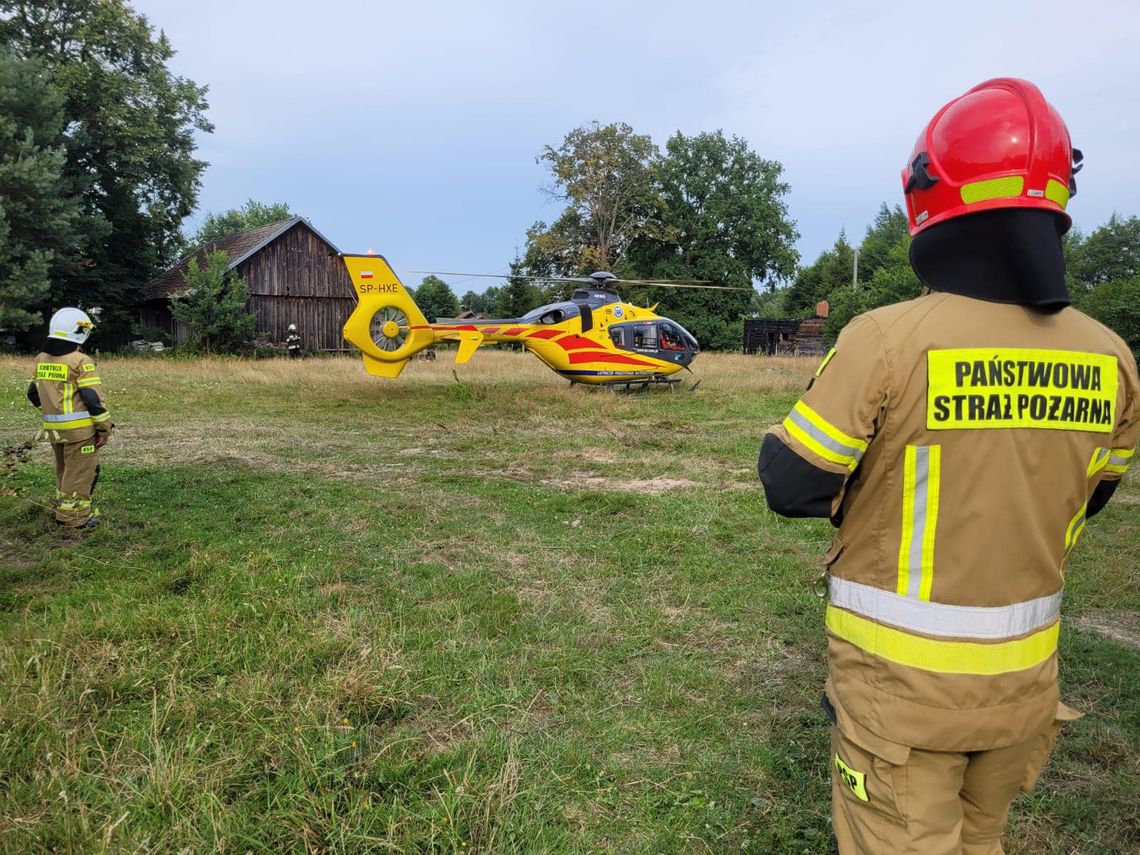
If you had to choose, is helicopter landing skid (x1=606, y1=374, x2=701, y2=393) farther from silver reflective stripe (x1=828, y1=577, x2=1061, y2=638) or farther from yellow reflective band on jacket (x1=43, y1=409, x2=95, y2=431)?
silver reflective stripe (x1=828, y1=577, x2=1061, y2=638)

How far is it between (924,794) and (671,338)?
1590 centimetres

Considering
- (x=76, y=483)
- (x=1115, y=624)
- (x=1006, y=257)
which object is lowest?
(x=1115, y=624)

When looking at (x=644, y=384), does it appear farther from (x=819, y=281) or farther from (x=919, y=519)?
(x=819, y=281)

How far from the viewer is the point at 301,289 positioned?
30297mm

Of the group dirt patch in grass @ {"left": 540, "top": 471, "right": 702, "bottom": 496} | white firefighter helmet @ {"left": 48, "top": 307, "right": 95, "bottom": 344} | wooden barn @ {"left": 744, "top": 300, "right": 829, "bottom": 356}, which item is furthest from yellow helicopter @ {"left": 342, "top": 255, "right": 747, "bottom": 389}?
wooden barn @ {"left": 744, "top": 300, "right": 829, "bottom": 356}

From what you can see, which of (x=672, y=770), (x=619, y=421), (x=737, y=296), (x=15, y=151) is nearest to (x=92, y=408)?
(x=672, y=770)

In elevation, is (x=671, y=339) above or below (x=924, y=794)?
above

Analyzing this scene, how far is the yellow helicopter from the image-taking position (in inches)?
613

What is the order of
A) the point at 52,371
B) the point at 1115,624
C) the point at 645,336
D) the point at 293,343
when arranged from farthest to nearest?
the point at 293,343
the point at 645,336
the point at 52,371
the point at 1115,624

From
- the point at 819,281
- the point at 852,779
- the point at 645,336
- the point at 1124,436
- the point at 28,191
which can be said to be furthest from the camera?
the point at 819,281

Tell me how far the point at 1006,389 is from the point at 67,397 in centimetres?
676

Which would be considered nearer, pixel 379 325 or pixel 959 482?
pixel 959 482

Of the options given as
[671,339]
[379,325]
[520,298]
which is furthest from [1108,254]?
[379,325]

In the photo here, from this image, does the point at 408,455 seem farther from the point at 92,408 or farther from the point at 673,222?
the point at 673,222
